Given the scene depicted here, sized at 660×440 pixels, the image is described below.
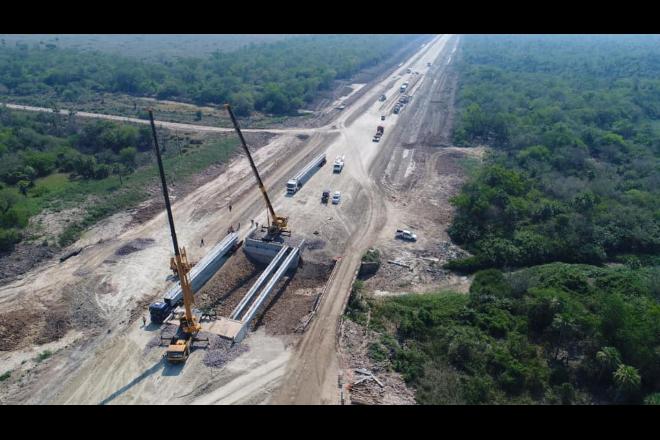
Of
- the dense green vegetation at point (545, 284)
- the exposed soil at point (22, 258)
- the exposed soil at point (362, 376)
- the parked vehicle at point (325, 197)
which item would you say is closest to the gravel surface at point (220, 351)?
the exposed soil at point (362, 376)

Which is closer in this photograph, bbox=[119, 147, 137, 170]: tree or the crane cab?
the crane cab

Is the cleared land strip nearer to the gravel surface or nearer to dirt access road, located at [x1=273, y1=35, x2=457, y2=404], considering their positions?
dirt access road, located at [x1=273, y1=35, x2=457, y2=404]

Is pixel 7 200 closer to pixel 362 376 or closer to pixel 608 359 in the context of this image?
pixel 362 376

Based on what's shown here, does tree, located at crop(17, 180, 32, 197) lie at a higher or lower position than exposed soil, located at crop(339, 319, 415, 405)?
higher

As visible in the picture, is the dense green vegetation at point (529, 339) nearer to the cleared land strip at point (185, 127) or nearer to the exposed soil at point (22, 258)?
the exposed soil at point (22, 258)

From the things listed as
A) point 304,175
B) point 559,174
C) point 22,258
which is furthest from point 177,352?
point 559,174

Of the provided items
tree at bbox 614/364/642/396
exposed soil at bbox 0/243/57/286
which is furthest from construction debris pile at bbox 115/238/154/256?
tree at bbox 614/364/642/396
